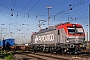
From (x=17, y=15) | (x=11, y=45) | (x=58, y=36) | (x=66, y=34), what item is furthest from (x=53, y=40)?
(x=11, y=45)

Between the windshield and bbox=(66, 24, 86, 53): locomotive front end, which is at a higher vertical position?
the windshield

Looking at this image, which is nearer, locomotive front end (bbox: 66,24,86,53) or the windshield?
locomotive front end (bbox: 66,24,86,53)

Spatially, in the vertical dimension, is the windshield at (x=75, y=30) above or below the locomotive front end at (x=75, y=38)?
above

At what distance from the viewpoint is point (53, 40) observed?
26.0 meters

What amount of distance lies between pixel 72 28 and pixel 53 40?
12.3ft

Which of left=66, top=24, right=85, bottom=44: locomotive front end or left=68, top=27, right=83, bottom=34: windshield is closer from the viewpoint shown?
left=66, top=24, right=85, bottom=44: locomotive front end

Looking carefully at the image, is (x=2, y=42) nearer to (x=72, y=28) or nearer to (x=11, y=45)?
(x=11, y=45)

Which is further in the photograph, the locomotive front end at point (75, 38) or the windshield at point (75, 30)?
the windshield at point (75, 30)

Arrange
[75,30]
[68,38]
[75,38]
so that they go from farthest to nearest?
[75,30] < [75,38] < [68,38]

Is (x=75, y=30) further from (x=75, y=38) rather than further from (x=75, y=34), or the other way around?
(x=75, y=38)

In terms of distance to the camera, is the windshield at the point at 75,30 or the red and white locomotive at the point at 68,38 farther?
the windshield at the point at 75,30

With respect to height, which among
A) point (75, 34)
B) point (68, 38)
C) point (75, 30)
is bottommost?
point (68, 38)

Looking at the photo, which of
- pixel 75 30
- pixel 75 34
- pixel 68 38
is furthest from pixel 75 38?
pixel 75 30

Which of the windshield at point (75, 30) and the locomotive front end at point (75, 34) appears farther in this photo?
the windshield at point (75, 30)
